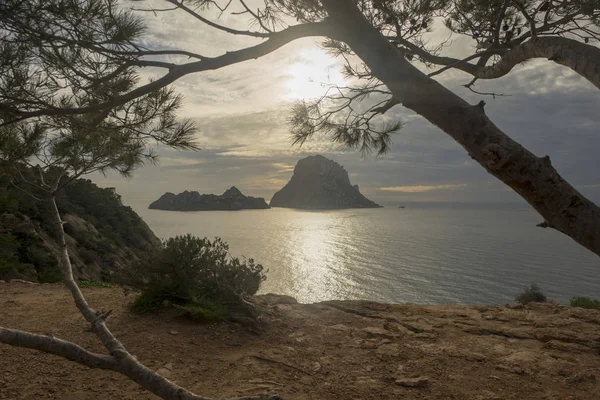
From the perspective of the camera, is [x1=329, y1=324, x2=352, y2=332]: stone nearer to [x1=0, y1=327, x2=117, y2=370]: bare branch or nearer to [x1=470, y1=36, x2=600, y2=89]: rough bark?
[x1=470, y1=36, x2=600, y2=89]: rough bark

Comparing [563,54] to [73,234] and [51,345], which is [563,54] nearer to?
[51,345]

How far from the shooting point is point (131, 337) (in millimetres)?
5656

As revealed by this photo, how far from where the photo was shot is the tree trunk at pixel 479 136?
277cm

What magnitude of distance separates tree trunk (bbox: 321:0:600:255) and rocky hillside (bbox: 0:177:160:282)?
6.47m

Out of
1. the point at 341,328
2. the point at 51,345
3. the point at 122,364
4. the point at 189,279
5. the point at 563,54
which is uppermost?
the point at 563,54

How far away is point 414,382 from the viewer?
4.63 m

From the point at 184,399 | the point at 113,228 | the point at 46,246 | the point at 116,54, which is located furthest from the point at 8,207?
the point at 184,399

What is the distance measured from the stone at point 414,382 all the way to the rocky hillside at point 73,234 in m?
5.73

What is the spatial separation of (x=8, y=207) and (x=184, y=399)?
1846 cm

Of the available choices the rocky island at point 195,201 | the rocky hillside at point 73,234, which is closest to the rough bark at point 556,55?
the rocky hillside at point 73,234

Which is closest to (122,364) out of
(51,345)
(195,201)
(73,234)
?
(51,345)

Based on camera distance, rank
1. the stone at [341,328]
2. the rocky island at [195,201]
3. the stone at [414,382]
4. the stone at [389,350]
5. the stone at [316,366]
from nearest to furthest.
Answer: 1. the stone at [414,382]
2. the stone at [316,366]
3. the stone at [389,350]
4. the stone at [341,328]
5. the rocky island at [195,201]

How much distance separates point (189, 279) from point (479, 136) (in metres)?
5.74

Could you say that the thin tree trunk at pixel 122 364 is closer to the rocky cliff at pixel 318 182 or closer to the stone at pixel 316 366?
the stone at pixel 316 366
